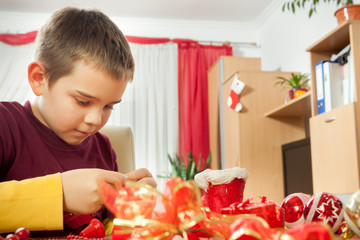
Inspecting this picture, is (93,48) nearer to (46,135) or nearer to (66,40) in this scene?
(66,40)

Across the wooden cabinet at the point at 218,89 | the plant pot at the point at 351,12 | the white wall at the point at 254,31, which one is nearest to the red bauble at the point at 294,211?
the plant pot at the point at 351,12

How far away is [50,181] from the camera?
0.49m

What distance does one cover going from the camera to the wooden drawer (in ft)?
6.57

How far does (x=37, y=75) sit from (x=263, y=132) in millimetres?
2862

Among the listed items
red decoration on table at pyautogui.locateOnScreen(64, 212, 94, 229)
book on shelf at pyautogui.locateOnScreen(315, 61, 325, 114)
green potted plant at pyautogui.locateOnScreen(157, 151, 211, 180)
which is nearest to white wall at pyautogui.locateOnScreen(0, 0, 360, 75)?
book on shelf at pyautogui.locateOnScreen(315, 61, 325, 114)

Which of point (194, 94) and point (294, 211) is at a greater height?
point (194, 94)

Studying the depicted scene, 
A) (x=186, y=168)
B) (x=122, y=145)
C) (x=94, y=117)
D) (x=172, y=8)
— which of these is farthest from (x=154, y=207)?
(x=172, y=8)

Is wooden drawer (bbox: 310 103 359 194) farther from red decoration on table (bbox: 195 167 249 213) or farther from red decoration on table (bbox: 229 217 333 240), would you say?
red decoration on table (bbox: 229 217 333 240)

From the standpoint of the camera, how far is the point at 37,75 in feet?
2.80

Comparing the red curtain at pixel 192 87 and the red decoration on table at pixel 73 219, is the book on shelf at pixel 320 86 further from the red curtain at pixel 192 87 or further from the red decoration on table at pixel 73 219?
the red curtain at pixel 192 87

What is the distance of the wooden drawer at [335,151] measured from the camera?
2.00 meters

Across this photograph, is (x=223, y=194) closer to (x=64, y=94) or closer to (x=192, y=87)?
(x=64, y=94)

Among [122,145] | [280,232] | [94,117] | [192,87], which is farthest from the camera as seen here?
[192,87]

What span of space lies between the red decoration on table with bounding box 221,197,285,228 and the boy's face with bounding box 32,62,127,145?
0.41 meters
